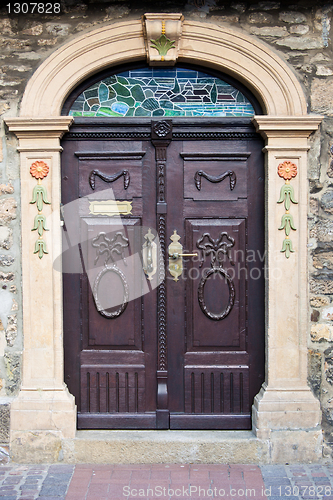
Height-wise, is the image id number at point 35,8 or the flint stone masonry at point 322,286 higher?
the image id number at point 35,8

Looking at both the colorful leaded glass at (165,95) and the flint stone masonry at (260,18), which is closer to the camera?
the flint stone masonry at (260,18)

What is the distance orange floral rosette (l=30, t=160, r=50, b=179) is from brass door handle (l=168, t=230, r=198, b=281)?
110cm

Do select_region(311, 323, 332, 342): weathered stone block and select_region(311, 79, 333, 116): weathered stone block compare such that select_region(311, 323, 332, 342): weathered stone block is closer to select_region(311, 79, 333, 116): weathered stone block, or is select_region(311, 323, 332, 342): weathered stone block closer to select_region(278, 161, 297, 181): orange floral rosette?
select_region(278, 161, 297, 181): orange floral rosette

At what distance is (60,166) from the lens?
3.52m

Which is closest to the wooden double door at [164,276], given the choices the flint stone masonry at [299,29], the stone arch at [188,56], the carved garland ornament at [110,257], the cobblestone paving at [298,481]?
the carved garland ornament at [110,257]

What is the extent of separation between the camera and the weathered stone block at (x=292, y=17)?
11.2ft

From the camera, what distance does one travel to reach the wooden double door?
354cm

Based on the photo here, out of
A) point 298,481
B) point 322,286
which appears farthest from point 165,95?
point 298,481

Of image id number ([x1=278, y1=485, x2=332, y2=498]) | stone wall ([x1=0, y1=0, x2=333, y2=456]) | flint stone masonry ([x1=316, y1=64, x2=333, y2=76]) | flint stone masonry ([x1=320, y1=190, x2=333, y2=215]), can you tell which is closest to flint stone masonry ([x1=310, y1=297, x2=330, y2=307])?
stone wall ([x1=0, y1=0, x2=333, y2=456])

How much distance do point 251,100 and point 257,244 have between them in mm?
1144

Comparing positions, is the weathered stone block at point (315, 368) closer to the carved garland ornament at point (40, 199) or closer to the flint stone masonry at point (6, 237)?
the carved garland ornament at point (40, 199)

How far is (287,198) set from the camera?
339cm

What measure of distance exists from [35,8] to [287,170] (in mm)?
2296

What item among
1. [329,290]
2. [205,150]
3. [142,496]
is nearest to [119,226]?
[205,150]
